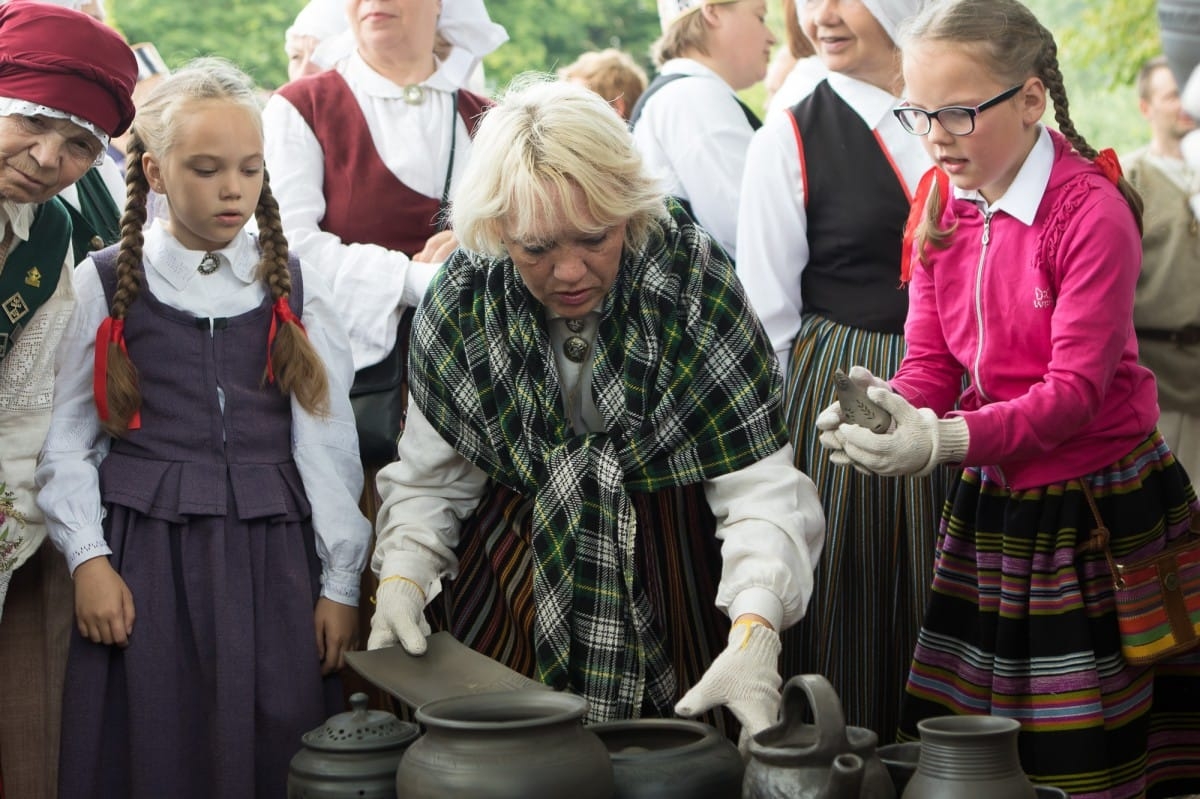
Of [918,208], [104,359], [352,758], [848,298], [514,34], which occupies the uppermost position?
[514,34]

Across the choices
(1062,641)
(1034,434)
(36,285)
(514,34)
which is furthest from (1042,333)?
(514,34)

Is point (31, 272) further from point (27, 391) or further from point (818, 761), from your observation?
point (818, 761)

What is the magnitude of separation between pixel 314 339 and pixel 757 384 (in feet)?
3.24

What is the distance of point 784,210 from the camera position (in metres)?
3.79

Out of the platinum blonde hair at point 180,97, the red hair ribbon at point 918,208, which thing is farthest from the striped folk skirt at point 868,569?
the platinum blonde hair at point 180,97

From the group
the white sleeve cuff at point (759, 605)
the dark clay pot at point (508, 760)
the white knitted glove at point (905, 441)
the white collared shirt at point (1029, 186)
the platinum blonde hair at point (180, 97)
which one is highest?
the platinum blonde hair at point (180, 97)

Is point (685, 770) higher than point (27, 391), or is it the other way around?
point (27, 391)

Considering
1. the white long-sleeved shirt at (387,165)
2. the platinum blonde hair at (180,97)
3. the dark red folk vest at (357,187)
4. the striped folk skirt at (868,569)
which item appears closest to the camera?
the platinum blonde hair at (180,97)

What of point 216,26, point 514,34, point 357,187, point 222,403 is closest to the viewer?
point 222,403

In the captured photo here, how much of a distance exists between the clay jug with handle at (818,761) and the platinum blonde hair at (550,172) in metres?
1.04

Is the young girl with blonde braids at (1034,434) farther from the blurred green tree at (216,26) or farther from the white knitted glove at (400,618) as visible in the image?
the blurred green tree at (216,26)

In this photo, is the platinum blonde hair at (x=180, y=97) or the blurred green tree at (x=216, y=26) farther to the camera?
the blurred green tree at (x=216, y=26)

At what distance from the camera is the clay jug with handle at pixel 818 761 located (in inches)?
88.9

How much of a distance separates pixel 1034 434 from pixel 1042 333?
0.79ft
